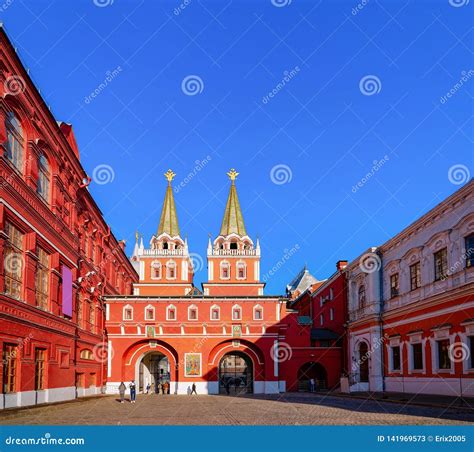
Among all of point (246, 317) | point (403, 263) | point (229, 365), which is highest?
point (403, 263)

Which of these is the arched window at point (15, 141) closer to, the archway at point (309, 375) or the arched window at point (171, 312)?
the arched window at point (171, 312)

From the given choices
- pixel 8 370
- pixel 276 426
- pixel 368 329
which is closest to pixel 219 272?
pixel 368 329

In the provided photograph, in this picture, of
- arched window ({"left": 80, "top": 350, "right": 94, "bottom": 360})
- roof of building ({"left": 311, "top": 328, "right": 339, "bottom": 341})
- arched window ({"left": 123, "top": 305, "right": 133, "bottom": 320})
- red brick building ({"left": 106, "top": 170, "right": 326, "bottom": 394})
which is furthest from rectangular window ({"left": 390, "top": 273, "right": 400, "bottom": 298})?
arched window ({"left": 80, "top": 350, "right": 94, "bottom": 360})

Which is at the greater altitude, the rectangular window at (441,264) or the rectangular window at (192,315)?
the rectangular window at (441,264)

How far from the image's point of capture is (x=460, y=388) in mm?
25906

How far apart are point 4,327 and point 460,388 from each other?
18691 millimetres

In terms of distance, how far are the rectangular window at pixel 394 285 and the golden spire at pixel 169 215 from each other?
28.9 meters

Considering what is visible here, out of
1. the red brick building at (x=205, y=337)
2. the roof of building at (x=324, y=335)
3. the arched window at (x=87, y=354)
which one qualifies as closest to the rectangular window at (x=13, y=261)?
Answer: the arched window at (x=87, y=354)

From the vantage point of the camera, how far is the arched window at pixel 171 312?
143 ft

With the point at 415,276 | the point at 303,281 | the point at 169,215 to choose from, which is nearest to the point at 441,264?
the point at 415,276

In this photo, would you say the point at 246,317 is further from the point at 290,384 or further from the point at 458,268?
the point at 458,268

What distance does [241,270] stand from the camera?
5756 cm

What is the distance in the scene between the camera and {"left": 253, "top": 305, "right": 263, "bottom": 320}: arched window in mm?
43831

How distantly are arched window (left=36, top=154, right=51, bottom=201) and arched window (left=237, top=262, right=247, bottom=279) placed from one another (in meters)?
31.0
